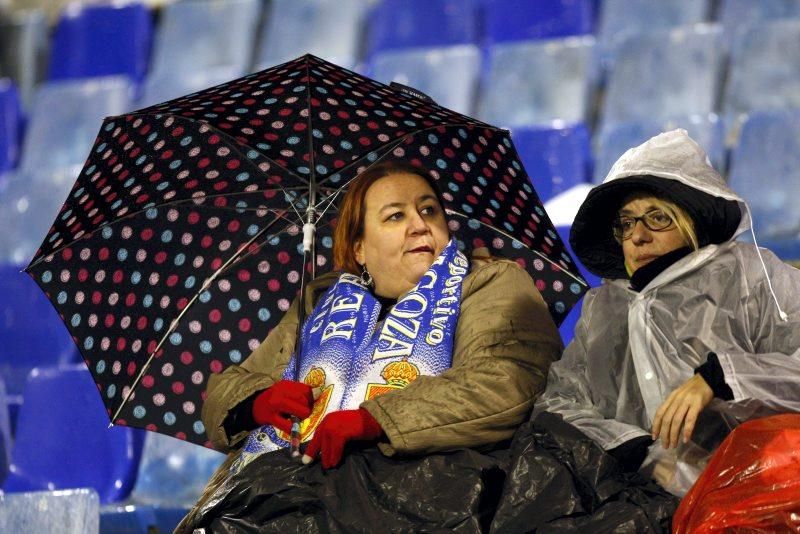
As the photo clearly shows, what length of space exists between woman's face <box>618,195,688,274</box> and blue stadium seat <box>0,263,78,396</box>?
9.17 feet

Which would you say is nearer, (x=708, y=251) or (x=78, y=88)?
(x=708, y=251)

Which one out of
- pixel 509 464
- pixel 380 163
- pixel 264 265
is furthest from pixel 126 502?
pixel 509 464

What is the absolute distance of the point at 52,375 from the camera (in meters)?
4.21

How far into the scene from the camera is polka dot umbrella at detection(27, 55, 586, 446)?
9.50ft

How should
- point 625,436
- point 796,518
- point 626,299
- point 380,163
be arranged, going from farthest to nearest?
point 380,163 → point 626,299 → point 625,436 → point 796,518

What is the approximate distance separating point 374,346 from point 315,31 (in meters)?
3.50

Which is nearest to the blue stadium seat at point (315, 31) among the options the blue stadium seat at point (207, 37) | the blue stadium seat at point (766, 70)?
the blue stadium seat at point (207, 37)

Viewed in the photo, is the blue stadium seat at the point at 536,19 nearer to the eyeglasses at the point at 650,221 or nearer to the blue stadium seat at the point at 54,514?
the eyeglasses at the point at 650,221

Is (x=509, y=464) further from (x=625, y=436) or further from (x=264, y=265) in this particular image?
(x=264, y=265)

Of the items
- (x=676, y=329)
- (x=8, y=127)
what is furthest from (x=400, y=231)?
(x=8, y=127)

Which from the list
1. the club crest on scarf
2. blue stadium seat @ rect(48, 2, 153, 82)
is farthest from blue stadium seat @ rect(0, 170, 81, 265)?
the club crest on scarf

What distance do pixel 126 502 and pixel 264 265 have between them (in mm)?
1288

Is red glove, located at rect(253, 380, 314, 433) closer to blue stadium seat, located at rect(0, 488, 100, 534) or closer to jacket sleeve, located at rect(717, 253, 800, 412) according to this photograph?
blue stadium seat, located at rect(0, 488, 100, 534)

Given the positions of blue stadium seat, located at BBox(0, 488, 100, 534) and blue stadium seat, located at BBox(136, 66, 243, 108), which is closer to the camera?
blue stadium seat, located at BBox(0, 488, 100, 534)
